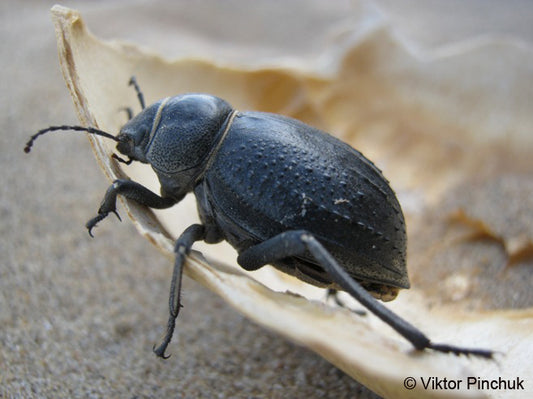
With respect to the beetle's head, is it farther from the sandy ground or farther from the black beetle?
the sandy ground

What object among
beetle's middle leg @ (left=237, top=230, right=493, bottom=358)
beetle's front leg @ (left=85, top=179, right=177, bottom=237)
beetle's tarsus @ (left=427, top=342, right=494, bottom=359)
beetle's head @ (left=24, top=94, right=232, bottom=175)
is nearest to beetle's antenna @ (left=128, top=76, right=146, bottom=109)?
beetle's head @ (left=24, top=94, right=232, bottom=175)

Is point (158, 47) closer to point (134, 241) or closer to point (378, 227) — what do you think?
point (134, 241)

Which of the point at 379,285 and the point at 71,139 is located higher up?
the point at 379,285

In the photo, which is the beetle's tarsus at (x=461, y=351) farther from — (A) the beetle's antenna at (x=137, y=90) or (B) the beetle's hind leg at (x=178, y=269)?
(A) the beetle's antenna at (x=137, y=90)

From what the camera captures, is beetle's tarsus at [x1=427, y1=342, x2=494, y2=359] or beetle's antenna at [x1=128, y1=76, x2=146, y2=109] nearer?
beetle's tarsus at [x1=427, y1=342, x2=494, y2=359]

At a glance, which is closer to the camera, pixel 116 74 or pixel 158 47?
pixel 116 74

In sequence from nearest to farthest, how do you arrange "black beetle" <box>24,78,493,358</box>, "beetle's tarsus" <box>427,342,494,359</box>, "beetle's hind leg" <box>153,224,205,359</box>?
1. "beetle's tarsus" <box>427,342,494,359</box>
2. "beetle's hind leg" <box>153,224,205,359</box>
3. "black beetle" <box>24,78,493,358</box>

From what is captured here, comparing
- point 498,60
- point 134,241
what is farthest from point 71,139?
point 498,60
